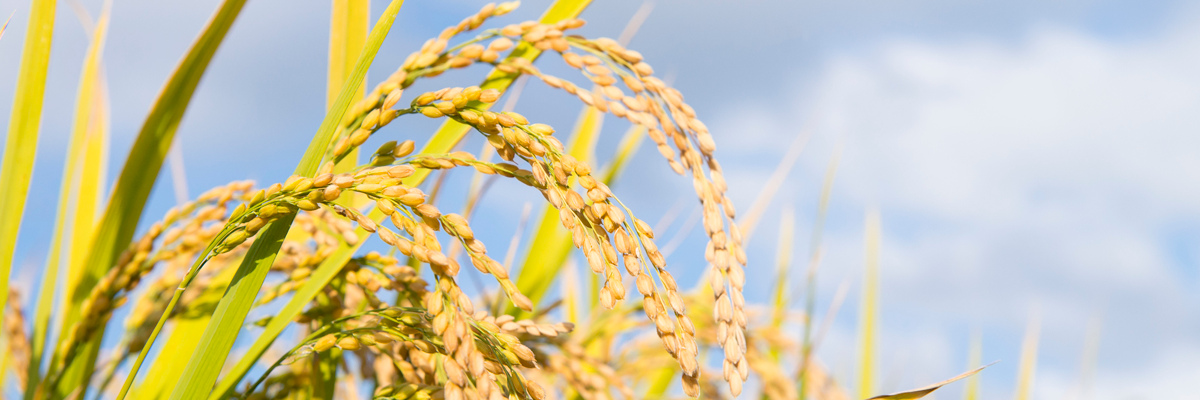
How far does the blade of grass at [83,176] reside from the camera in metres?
1.15

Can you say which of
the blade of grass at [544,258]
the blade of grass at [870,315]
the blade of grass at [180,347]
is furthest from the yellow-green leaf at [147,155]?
the blade of grass at [870,315]

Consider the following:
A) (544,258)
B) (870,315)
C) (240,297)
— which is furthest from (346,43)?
→ (870,315)

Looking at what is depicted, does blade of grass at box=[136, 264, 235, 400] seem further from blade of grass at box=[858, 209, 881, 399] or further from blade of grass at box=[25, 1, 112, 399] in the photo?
blade of grass at box=[858, 209, 881, 399]

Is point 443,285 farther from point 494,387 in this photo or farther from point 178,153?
point 178,153

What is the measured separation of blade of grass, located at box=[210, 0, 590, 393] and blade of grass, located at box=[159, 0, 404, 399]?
0.07 m

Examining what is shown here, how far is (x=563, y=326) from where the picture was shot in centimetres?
75

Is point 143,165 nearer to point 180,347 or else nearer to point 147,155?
point 147,155

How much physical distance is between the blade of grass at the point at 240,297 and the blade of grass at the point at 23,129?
1.04 feet

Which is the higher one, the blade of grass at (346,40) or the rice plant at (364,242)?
the blade of grass at (346,40)

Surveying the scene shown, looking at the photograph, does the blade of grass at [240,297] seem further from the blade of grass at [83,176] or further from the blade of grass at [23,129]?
the blade of grass at [83,176]

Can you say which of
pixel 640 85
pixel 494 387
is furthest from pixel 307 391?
pixel 640 85

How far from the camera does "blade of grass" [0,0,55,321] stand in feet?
2.68

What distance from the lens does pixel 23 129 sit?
85 centimetres

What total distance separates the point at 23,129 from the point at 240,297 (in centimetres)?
46
